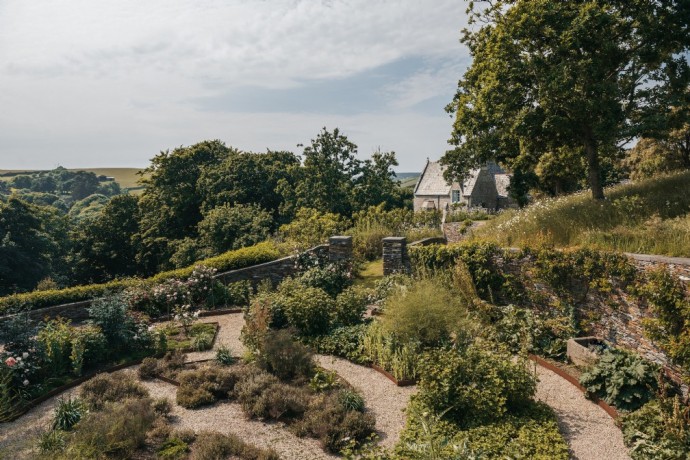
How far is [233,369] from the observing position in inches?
357

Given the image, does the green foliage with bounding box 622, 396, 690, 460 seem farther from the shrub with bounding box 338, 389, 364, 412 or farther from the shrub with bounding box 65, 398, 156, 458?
the shrub with bounding box 65, 398, 156, 458

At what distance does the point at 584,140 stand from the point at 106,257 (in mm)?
34334

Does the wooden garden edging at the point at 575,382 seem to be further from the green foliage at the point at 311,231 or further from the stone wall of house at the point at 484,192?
the stone wall of house at the point at 484,192

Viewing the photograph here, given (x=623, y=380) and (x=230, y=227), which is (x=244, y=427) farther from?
(x=230, y=227)

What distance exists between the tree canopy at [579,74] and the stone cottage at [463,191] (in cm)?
3358

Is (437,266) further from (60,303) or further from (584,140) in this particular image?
(60,303)

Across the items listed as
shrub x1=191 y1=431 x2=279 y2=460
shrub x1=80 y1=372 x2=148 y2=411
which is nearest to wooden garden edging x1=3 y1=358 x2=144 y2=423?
shrub x1=80 y1=372 x2=148 y2=411

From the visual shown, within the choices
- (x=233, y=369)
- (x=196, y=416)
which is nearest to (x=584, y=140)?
(x=233, y=369)

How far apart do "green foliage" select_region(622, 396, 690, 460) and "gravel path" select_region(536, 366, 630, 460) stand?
186 millimetres

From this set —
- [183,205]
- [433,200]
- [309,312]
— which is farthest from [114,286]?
[433,200]

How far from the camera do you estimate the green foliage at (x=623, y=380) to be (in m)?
7.22

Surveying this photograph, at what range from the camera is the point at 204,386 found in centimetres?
817

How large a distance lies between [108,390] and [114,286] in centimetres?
629

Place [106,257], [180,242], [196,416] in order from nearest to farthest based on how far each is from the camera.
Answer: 1. [196,416]
2. [180,242]
3. [106,257]
